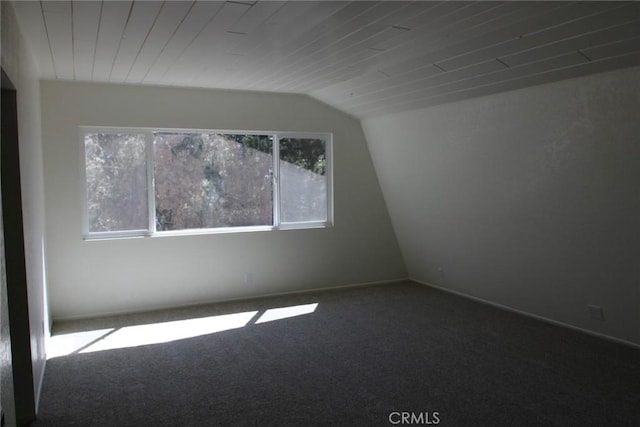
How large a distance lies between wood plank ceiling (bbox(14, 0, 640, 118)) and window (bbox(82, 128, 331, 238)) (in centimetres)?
84

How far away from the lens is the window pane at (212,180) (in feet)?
17.7

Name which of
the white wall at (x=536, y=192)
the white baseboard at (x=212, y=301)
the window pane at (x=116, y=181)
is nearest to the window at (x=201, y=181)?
the window pane at (x=116, y=181)

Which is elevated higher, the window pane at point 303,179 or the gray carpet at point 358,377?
the window pane at point 303,179

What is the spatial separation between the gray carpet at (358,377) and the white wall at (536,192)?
42cm

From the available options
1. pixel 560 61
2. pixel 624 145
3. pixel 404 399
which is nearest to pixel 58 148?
pixel 404 399

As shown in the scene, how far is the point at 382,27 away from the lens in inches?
121

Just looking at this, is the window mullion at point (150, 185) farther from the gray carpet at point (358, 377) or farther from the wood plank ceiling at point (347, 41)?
the gray carpet at point (358, 377)

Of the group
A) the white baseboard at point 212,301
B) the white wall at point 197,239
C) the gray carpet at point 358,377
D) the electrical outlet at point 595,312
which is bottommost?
the gray carpet at point 358,377

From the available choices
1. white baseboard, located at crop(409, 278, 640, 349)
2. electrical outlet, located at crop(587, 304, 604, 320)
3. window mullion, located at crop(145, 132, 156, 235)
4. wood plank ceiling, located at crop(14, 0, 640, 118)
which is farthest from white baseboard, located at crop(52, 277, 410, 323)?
electrical outlet, located at crop(587, 304, 604, 320)

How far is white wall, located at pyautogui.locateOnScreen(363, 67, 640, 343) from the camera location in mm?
3576

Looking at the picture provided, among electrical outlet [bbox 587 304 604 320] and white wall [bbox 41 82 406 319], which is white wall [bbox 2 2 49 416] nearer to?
white wall [bbox 41 82 406 319]

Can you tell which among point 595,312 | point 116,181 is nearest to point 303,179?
point 116,181

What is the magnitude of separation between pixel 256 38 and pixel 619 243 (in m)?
3.12

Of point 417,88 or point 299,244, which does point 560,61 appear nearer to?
point 417,88
